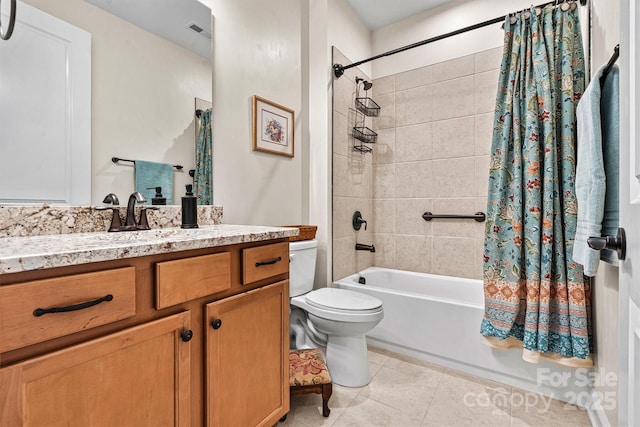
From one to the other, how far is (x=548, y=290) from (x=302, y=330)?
137cm

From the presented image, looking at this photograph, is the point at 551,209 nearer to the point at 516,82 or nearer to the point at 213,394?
the point at 516,82

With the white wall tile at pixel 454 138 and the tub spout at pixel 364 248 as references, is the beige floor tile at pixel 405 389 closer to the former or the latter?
the tub spout at pixel 364 248

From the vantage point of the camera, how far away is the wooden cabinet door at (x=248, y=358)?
3.27 feet

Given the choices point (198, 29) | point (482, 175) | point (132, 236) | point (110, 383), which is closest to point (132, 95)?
point (198, 29)

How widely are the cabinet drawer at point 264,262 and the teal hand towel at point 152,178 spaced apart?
59 cm

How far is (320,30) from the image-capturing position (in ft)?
7.57

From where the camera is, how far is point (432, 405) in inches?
61.6

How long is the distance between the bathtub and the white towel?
80cm

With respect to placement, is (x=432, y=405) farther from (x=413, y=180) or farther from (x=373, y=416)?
(x=413, y=180)

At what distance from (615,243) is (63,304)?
1.20m

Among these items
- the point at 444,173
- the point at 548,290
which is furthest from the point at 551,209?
the point at 444,173

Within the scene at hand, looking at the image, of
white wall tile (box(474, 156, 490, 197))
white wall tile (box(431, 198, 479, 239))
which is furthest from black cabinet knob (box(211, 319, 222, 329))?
white wall tile (box(474, 156, 490, 197))

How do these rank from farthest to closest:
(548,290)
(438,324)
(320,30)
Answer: (320,30)
(438,324)
(548,290)

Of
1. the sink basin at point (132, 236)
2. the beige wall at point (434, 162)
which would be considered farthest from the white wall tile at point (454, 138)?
the sink basin at point (132, 236)
